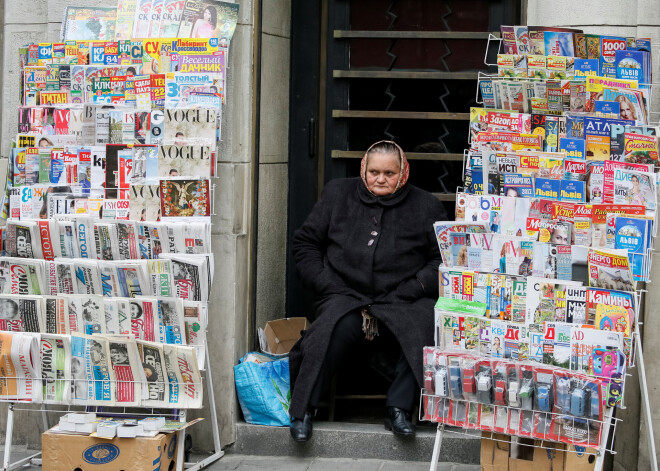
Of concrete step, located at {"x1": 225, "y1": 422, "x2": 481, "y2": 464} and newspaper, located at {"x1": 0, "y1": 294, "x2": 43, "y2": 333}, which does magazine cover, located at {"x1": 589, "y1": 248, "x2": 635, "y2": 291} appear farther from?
newspaper, located at {"x1": 0, "y1": 294, "x2": 43, "y2": 333}

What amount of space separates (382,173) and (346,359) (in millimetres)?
970

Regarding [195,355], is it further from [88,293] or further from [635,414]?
[635,414]

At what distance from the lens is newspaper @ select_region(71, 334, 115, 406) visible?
172 inches

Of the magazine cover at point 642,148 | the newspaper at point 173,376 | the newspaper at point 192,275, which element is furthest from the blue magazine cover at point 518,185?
the newspaper at point 173,376

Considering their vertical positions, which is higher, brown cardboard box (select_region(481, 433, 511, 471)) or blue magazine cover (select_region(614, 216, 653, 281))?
blue magazine cover (select_region(614, 216, 653, 281))

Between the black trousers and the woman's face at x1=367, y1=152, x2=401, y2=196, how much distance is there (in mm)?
651

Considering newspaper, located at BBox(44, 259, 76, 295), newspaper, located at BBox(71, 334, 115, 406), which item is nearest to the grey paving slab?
newspaper, located at BBox(71, 334, 115, 406)

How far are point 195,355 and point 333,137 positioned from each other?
1771mm

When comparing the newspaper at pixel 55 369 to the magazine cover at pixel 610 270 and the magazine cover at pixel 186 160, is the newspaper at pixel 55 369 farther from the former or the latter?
the magazine cover at pixel 610 270

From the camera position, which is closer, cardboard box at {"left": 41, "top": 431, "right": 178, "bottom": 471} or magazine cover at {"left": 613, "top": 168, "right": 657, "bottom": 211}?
magazine cover at {"left": 613, "top": 168, "right": 657, "bottom": 211}

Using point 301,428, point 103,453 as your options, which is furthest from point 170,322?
point 301,428

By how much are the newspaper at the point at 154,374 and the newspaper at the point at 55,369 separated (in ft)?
1.15

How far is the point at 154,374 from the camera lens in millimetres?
4359

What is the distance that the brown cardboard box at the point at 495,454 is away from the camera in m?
4.07
